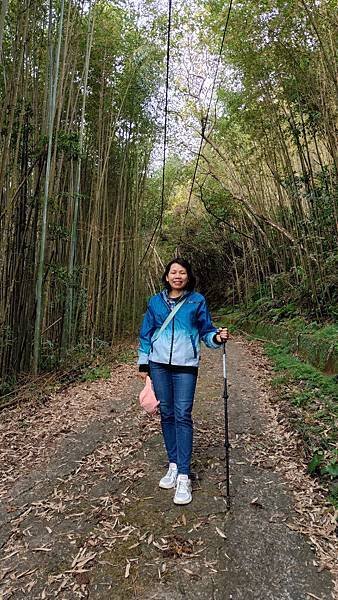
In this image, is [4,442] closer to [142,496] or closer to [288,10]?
[142,496]

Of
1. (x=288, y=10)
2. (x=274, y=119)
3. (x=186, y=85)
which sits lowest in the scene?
(x=274, y=119)

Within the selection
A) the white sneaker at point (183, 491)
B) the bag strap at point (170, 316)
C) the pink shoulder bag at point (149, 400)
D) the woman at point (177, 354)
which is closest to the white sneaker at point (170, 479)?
the woman at point (177, 354)

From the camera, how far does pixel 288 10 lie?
186 inches

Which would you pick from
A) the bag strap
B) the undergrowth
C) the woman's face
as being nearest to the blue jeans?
the bag strap

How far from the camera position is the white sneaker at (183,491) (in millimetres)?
2088

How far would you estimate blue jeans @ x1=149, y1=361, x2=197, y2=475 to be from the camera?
215 cm

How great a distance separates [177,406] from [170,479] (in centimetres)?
42

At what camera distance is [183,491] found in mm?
2107

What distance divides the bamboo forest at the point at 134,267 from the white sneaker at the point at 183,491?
0.06m

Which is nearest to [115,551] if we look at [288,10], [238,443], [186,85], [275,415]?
[238,443]

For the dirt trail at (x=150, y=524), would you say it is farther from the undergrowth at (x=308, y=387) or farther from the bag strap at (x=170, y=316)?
the bag strap at (x=170, y=316)

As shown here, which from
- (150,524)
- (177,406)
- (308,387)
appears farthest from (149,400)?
(308,387)

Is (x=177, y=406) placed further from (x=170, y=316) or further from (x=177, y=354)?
(x=170, y=316)

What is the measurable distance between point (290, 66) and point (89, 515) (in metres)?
5.18
